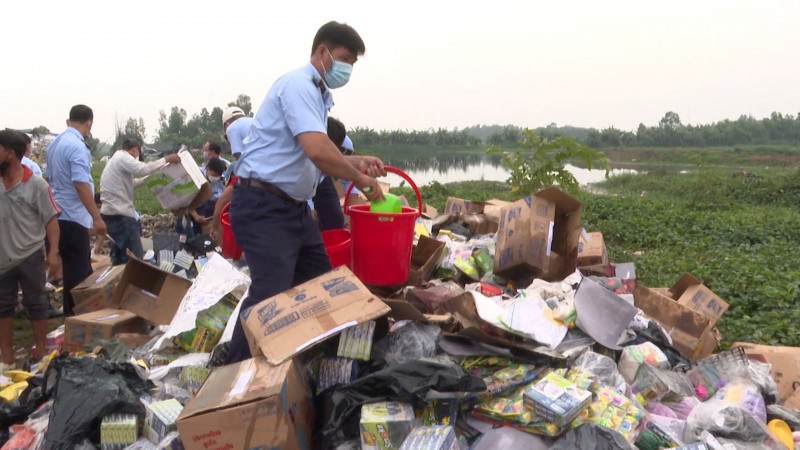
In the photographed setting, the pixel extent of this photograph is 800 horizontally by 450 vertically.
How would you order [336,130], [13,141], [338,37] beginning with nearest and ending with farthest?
[338,37] → [13,141] → [336,130]

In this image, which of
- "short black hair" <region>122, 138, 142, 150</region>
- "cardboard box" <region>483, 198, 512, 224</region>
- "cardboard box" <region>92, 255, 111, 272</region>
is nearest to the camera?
"cardboard box" <region>92, 255, 111, 272</region>

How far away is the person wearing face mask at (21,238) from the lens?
10.7 feet

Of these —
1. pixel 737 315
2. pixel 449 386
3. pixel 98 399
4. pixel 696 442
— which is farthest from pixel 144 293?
pixel 737 315

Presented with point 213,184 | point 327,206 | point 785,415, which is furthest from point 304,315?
point 213,184

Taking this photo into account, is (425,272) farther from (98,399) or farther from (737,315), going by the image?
(737,315)

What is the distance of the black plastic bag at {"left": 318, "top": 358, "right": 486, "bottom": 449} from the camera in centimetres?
207

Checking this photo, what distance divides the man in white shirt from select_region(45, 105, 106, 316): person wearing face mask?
21.3 inches

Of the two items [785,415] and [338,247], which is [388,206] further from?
[785,415]

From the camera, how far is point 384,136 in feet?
123

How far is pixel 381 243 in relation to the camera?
10.1ft

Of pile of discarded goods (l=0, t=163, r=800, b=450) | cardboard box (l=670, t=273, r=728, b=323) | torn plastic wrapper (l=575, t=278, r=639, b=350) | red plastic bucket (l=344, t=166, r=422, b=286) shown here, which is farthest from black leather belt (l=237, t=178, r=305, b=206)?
cardboard box (l=670, t=273, r=728, b=323)

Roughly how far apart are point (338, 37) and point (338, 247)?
1278 mm

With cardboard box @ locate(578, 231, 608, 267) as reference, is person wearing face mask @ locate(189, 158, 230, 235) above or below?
above

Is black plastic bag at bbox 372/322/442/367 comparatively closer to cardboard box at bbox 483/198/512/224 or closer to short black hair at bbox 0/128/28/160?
short black hair at bbox 0/128/28/160
